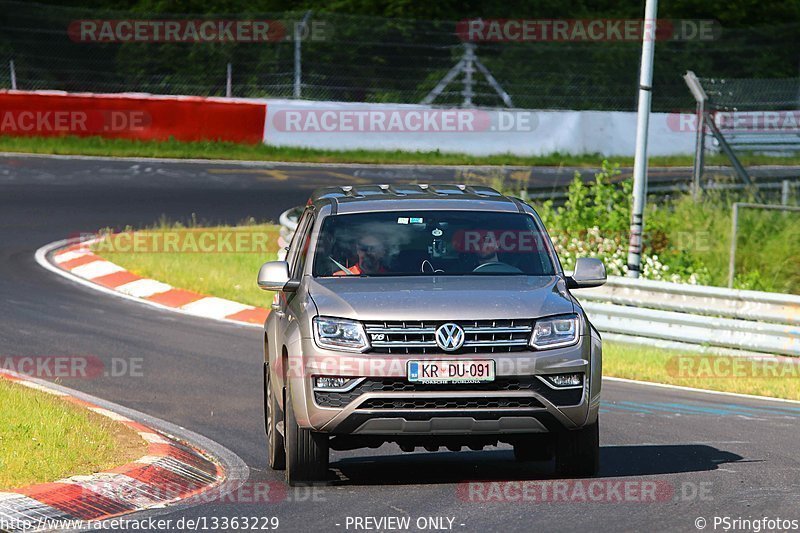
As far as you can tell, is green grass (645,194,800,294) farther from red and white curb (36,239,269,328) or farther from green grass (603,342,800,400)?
red and white curb (36,239,269,328)

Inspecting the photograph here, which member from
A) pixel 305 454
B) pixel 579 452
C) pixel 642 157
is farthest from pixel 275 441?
pixel 642 157

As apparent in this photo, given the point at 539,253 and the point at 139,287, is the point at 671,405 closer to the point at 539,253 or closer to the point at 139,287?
the point at 539,253

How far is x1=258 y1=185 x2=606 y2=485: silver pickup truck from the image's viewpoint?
8688 millimetres

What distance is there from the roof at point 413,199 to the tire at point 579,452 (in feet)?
5.65

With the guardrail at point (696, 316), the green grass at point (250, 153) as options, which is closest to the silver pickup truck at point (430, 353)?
the guardrail at point (696, 316)

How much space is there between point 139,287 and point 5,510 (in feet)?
39.6

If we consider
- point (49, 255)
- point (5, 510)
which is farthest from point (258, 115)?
point (5, 510)

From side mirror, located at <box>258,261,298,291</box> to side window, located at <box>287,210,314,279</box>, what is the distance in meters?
0.27

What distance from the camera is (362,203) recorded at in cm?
1016

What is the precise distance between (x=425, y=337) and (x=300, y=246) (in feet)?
6.53

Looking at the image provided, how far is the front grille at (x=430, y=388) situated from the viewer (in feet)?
28.5

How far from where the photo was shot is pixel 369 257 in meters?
9.72

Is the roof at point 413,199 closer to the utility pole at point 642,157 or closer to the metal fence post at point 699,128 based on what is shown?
the utility pole at point 642,157

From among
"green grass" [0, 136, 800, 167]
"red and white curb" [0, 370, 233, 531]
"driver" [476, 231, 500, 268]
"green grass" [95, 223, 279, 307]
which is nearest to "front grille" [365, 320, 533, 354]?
"driver" [476, 231, 500, 268]
